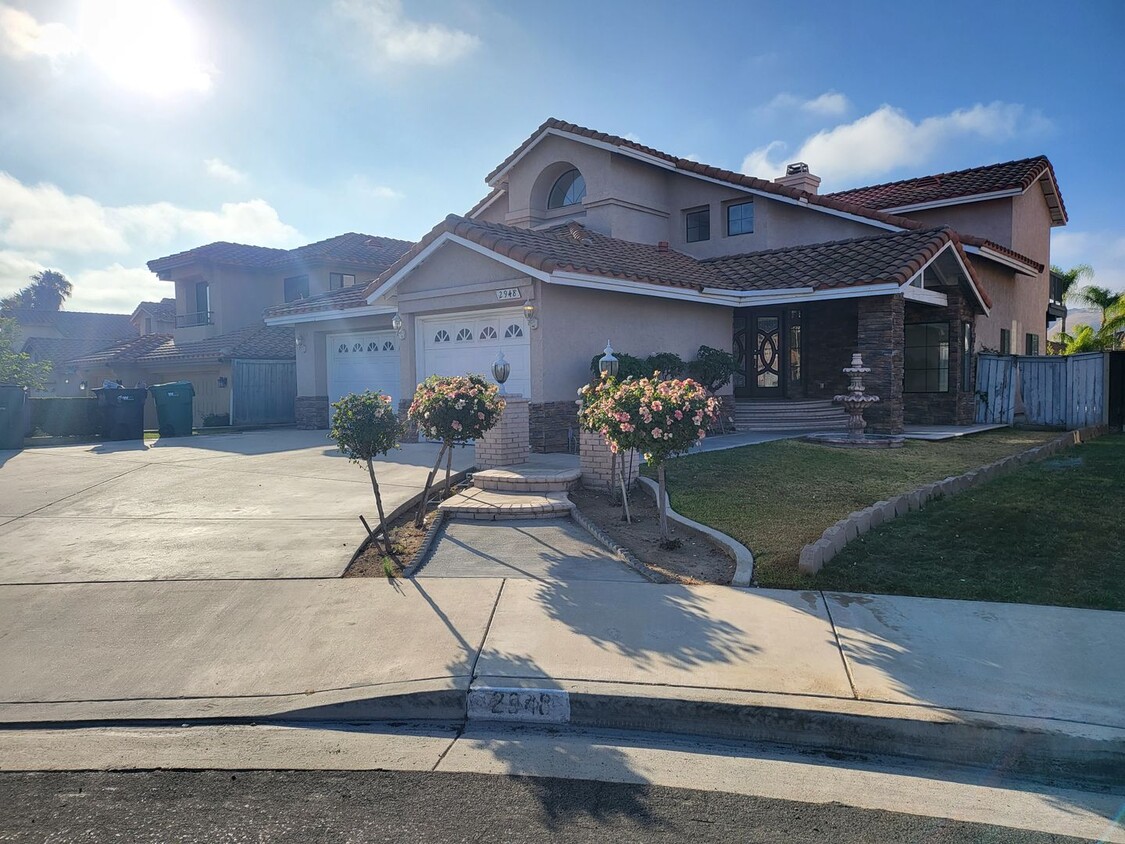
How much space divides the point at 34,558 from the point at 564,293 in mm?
8545

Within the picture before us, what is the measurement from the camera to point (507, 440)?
10.9 meters

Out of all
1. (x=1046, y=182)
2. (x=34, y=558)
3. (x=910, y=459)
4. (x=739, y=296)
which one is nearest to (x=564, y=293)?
(x=739, y=296)

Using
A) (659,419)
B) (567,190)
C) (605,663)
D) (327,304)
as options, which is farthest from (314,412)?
(605,663)

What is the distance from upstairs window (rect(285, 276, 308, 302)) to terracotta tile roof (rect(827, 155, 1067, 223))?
60.5 feet

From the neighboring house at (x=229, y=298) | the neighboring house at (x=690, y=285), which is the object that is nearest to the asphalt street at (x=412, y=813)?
the neighboring house at (x=690, y=285)

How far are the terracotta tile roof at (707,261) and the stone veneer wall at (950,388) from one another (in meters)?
0.67

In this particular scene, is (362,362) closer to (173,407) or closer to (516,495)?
(173,407)

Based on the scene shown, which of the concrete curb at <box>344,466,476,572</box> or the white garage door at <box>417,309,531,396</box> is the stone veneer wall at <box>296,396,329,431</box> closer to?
the white garage door at <box>417,309,531,396</box>

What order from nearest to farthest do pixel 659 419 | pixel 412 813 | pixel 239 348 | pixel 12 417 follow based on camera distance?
1. pixel 412 813
2. pixel 659 419
3. pixel 12 417
4. pixel 239 348

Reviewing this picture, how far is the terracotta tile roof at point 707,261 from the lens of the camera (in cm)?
1325

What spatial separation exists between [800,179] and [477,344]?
36.7 ft

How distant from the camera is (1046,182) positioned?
22953mm

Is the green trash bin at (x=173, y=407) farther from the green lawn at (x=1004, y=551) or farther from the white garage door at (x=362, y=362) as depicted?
the green lawn at (x=1004, y=551)

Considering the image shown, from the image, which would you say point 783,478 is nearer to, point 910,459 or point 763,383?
point 910,459
